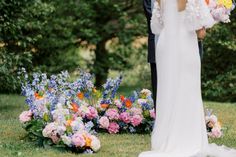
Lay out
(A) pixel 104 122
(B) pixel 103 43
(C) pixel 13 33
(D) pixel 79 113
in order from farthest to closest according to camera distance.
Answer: (B) pixel 103 43, (C) pixel 13 33, (A) pixel 104 122, (D) pixel 79 113

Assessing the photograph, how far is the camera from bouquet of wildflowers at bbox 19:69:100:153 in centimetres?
723

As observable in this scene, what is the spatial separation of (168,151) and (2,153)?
1.81 metres

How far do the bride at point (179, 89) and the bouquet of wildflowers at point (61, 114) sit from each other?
0.87 meters

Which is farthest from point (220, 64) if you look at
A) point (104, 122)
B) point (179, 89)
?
point (179, 89)

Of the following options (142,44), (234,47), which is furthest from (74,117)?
(142,44)

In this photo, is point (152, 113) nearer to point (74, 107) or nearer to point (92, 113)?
point (92, 113)

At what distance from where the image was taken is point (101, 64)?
1642 centimetres

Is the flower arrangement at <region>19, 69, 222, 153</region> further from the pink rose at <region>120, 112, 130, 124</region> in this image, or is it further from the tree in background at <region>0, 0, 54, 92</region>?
the tree in background at <region>0, 0, 54, 92</region>

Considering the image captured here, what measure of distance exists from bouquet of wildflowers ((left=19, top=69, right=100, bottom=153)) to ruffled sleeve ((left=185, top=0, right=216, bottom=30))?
168 cm

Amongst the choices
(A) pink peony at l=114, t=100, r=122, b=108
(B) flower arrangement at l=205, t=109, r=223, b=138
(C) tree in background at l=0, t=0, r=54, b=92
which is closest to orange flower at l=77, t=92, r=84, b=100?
(A) pink peony at l=114, t=100, r=122, b=108

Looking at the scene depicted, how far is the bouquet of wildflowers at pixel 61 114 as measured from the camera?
23.7 ft

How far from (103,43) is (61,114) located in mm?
9272

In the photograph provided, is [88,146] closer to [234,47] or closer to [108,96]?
[108,96]

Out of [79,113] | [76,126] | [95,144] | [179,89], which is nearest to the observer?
[179,89]
